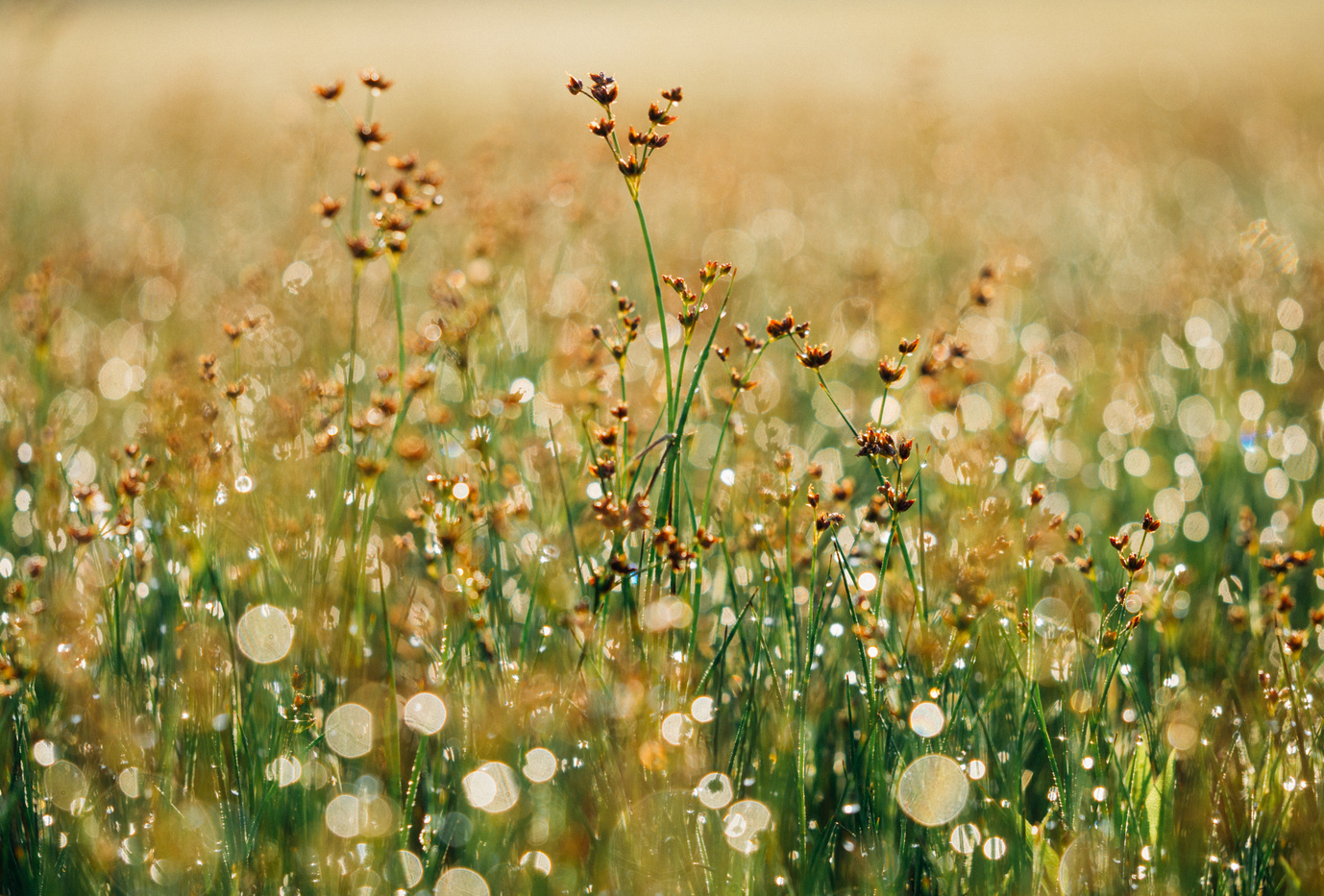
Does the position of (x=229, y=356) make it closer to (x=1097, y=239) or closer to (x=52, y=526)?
(x=52, y=526)

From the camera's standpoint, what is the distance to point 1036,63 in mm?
14227

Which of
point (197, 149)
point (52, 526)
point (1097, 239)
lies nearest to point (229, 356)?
point (52, 526)

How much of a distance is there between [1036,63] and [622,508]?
15.3 metres

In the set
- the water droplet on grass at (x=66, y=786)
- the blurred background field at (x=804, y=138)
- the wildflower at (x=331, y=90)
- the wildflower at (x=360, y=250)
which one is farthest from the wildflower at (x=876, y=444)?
the blurred background field at (x=804, y=138)

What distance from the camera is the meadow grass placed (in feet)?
4.57

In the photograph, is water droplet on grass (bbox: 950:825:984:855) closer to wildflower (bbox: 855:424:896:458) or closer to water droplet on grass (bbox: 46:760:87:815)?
wildflower (bbox: 855:424:896:458)

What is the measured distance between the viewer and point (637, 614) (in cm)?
150

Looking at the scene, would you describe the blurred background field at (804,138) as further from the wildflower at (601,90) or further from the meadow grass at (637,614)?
the wildflower at (601,90)

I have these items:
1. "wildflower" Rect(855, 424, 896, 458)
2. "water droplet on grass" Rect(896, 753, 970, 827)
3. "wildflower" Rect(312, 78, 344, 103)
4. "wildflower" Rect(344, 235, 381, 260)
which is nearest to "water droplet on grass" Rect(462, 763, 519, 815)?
"water droplet on grass" Rect(896, 753, 970, 827)

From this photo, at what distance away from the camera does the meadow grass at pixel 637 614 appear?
139 centimetres

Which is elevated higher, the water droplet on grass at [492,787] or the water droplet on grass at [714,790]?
the water droplet on grass at [714,790]

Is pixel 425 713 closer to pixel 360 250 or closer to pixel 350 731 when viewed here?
pixel 350 731

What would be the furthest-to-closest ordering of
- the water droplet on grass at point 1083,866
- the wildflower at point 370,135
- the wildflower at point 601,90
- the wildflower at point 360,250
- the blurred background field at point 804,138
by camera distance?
the blurred background field at point 804,138
the wildflower at point 370,135
the wildflower at point 360,250
the wildflower at point 601,90
the water droplet on grass at point 1083,866

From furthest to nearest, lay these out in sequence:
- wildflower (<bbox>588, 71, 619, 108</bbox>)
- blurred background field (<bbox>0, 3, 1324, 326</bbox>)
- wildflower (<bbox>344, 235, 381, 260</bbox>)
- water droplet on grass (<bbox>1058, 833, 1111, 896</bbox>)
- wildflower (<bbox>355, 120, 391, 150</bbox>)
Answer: blurred background field (<bbox>0, 3, 1324, 326</bbox>) < wildflower (<bbox>355, 120, 391, 150</bbox>) < wildflower (<bbox>344, 235, 381, 260</bbox>) < wildflower (<bbox>588, 71, 619, 108</bbox>) < water droplet on grass (<bbox>1058, 833, 1111, 896</bbox>)
